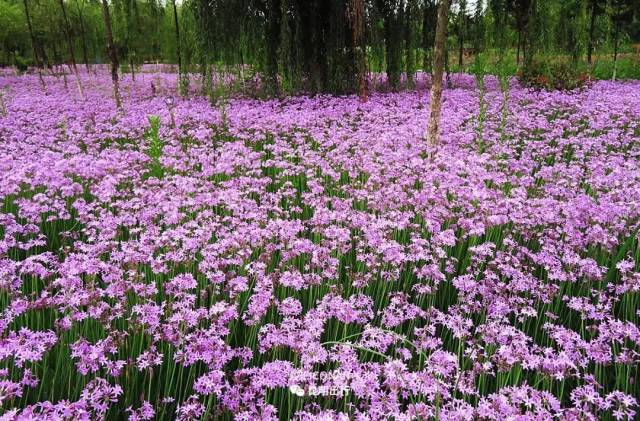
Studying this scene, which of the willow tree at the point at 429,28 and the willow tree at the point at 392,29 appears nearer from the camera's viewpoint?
the willow tree at the point at 392,29

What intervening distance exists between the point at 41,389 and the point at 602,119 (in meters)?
11.7

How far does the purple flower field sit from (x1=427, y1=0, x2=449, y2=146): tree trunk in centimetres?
43

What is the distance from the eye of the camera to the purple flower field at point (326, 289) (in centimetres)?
274

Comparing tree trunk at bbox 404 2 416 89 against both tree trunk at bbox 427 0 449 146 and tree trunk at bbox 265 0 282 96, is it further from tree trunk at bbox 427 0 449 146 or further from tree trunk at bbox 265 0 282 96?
tree trunk at bbox 427 0 449 146

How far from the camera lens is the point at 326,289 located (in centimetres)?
441

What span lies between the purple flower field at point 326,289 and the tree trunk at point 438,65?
1.40ft

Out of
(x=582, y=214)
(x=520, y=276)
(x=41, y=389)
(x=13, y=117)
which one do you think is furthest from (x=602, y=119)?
(x=13, y=117)

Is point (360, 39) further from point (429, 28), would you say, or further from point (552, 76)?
point (552, 76)

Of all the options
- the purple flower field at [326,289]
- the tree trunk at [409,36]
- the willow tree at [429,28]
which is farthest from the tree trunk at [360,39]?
the purple flower field at [326,289]

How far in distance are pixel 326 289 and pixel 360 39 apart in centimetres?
1114

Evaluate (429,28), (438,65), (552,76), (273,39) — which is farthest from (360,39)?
(552,76)

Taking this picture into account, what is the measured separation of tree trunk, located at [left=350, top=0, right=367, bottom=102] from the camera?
13.0 metres

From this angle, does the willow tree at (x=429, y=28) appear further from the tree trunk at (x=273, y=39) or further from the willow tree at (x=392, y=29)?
the tree trunk at (x=273, y=39)

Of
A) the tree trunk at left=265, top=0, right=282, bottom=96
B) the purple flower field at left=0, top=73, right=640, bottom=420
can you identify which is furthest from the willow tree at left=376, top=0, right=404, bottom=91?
the purple flower field at left=0, top=73, right=640, bottom=420
